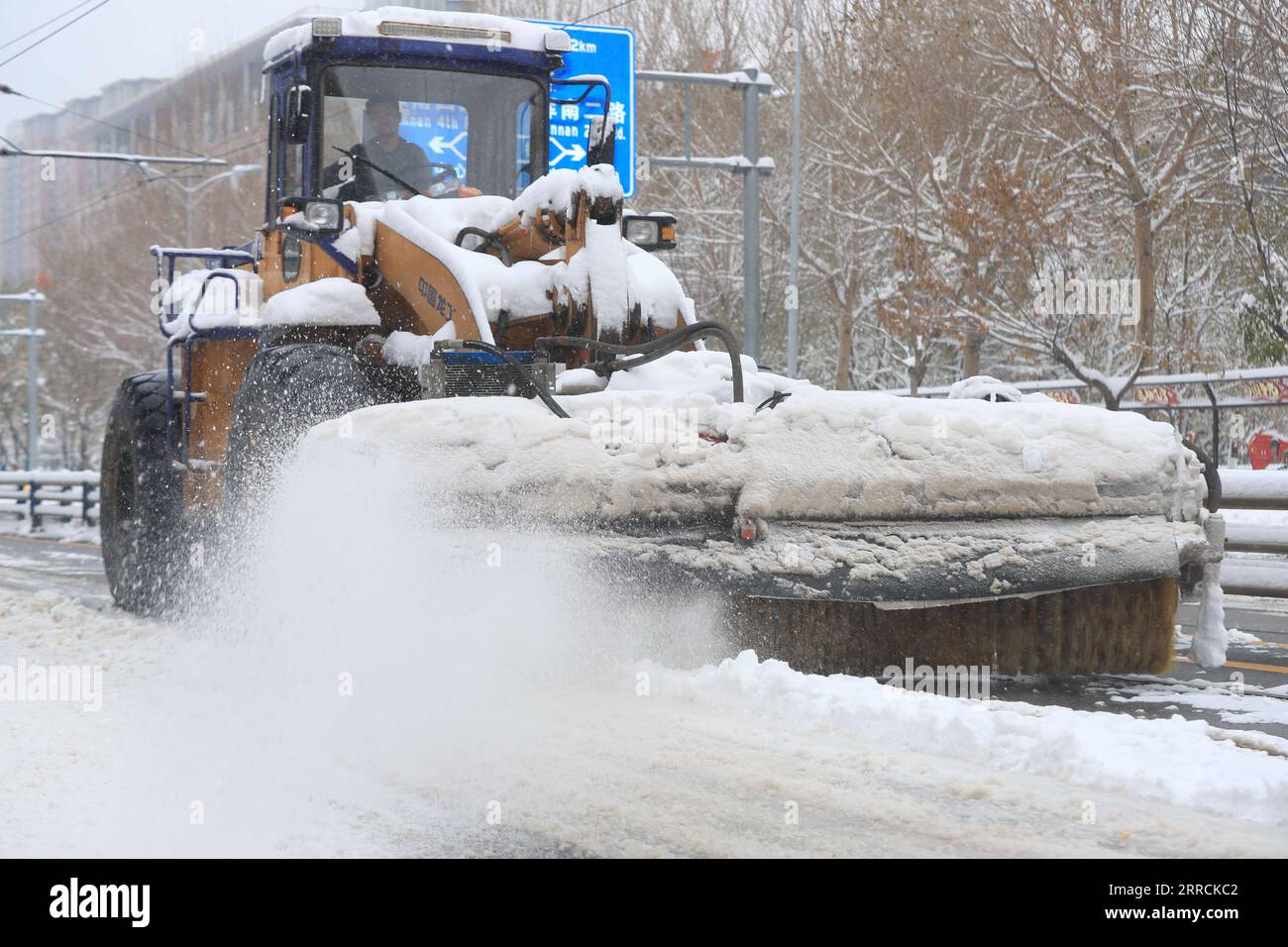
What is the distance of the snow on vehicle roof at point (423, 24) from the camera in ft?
26.0

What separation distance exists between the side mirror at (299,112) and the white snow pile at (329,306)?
0.69m

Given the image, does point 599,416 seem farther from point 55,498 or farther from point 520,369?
point 55,498

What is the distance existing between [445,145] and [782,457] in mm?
3305

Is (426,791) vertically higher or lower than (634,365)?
lower

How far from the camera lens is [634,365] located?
22.2ft

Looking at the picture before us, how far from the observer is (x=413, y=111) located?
812cm

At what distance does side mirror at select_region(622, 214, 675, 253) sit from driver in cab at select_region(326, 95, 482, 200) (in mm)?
872

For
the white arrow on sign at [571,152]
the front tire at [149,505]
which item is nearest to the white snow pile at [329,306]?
the white arrow on sign at [571,152]

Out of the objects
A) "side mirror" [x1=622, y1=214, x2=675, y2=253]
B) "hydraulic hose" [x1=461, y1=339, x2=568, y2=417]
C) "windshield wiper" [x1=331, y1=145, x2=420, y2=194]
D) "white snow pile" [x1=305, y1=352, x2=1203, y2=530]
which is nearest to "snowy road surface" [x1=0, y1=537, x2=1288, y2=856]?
"white snow pile" [x1=305, y1=352, x2=1203, y2=530]

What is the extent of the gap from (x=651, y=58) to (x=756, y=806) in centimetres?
2714

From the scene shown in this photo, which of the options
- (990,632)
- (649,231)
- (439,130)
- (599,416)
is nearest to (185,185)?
(439,130)

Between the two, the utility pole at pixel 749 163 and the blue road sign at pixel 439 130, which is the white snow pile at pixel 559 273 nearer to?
the blue road sign at pixel 439 130

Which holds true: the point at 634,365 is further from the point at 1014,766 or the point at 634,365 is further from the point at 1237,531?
the point at 1237,531
